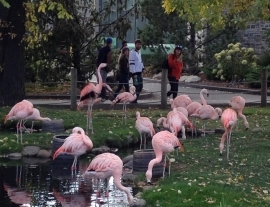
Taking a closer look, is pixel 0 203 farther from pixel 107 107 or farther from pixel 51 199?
pixel 107 107

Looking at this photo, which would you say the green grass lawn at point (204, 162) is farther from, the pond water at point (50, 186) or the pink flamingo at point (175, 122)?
the pond water at point (50, 186)

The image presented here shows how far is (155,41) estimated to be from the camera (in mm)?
32656


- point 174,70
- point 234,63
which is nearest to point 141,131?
point 174,70

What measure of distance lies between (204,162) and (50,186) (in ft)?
8.96

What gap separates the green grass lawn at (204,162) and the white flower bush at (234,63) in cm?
1105

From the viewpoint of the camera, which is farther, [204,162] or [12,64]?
[12,64]

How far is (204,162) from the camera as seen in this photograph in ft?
40.2

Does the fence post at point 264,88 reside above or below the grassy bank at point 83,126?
above

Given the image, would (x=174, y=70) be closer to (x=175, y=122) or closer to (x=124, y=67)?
(x=124, y=67)

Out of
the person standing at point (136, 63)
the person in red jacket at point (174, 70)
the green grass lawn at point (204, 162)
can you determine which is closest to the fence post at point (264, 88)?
the person in red jacket at point (174, 70)

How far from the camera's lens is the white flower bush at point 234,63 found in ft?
98.7

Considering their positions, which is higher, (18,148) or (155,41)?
(155,41)

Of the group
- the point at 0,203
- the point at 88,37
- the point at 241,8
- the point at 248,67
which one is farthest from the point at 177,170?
the point at 248,67

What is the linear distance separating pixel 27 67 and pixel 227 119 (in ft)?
49.7
